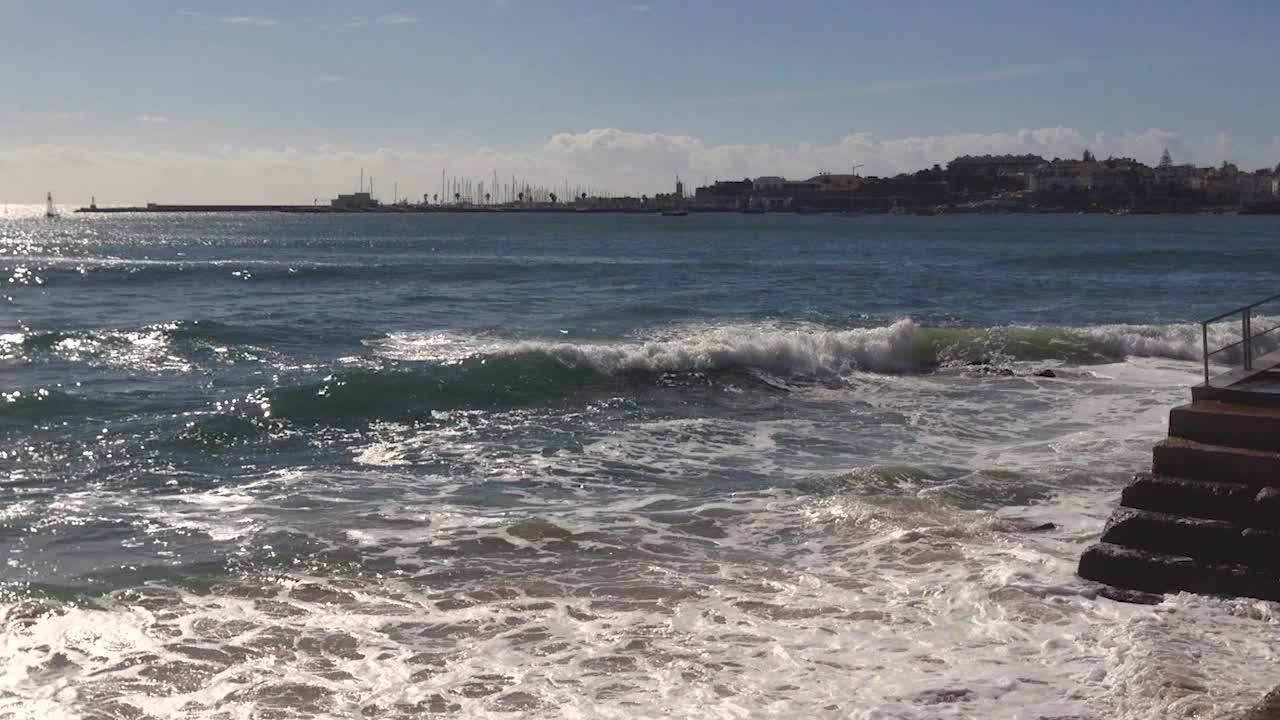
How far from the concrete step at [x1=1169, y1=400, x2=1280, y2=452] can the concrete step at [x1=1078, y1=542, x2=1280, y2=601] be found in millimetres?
918

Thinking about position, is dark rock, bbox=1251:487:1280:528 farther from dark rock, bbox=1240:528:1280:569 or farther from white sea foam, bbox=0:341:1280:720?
white sea foam, bbox=0:341:1280:720

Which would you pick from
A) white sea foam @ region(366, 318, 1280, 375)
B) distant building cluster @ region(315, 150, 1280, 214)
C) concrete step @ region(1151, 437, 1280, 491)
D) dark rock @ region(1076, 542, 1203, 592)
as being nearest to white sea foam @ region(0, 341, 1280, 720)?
dark rock @ region(1076, 542, 1203, 592)

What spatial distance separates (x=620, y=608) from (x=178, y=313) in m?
23.7

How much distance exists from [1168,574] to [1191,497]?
0.53m

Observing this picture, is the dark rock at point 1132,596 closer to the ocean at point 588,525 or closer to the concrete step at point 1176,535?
the ocean at point 588,525

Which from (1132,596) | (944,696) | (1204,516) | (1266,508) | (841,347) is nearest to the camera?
(944,696)

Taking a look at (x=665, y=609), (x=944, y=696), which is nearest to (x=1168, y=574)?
(x=944, y=696)

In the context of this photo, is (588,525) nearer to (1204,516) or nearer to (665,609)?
(665,609)

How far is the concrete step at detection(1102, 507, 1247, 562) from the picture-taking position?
297 inches

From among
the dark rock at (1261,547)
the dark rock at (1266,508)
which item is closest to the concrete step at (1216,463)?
the dark rock at (1266,508)

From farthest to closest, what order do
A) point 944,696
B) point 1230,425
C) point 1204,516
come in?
point 1230,425 → point 1204,516 → point 944,696

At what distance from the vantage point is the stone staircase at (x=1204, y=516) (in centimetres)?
746

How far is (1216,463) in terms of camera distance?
7.83 m

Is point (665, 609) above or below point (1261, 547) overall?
below
